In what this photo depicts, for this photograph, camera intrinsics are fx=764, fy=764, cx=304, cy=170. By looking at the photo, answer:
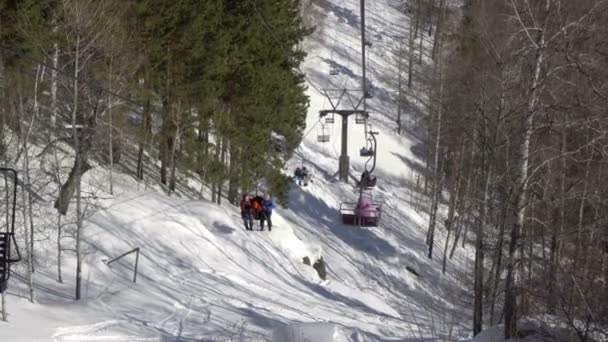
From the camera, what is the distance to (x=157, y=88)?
87.2 feet

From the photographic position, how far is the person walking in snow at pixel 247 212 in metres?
25.7

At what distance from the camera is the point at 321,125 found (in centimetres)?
5050

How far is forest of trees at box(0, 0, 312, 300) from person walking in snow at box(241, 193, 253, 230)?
284 centimetres

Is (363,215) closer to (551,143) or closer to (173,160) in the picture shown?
(173,160)

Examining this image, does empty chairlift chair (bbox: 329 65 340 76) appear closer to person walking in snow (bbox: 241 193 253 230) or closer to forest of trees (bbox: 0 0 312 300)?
forest of trees (bbox: 0 0 312 300)

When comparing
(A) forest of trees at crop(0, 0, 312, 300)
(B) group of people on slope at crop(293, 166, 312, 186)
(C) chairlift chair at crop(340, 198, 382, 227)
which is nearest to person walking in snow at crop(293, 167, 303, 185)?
(B) group of people on slope at crop(293, 166, 312, 186)

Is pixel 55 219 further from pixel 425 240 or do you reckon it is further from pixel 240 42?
pixel 425 240

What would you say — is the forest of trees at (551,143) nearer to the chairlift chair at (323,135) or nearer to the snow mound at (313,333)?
the snow mound at (313,333)

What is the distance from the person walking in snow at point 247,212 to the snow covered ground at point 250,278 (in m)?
0.31

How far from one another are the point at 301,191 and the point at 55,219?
18.1 m

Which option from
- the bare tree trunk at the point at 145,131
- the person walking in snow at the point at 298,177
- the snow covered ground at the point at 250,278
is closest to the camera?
the snow covered ground at the point at 250,278

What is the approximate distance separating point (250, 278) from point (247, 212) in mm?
3205

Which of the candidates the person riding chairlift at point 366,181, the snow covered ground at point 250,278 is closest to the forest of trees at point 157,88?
the snow covered ground at point 250,278

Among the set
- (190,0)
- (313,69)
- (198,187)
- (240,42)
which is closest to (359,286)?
(198,187)
